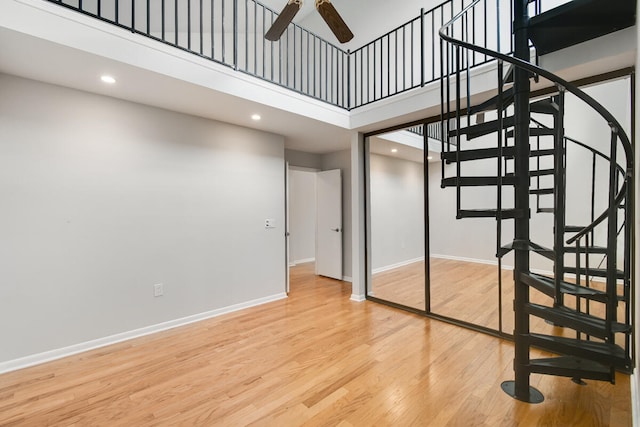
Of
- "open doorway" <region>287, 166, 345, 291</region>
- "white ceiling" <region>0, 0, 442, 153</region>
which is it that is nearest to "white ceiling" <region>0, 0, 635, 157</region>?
"white ceiling" <region>0, 0, 442, 153</region>

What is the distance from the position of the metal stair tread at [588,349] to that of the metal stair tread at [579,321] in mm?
122

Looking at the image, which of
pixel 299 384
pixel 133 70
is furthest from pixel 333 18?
pixel 299 384

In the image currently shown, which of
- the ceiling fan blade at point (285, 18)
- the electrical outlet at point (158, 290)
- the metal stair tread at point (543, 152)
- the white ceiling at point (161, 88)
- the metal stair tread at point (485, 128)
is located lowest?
the electrical outlet at point (158, 290)

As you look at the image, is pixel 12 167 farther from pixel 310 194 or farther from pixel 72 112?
pixel 310 194

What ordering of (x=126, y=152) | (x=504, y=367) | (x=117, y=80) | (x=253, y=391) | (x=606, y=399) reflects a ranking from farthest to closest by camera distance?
(x=126, y=152), (x=117, y=80), (x=504, y=367), (x=253, y=391), (x=606, y=399)

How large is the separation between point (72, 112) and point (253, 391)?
2972 millimetres

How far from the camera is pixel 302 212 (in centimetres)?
714

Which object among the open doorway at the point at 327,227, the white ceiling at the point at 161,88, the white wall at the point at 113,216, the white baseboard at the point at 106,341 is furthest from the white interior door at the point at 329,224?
the white baseboard at the point at 106,341

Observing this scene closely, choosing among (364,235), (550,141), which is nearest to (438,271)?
(364,235)

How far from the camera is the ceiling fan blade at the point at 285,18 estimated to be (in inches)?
76.0

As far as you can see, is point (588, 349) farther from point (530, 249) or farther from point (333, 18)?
point (333, 18)

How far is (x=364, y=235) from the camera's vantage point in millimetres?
4242

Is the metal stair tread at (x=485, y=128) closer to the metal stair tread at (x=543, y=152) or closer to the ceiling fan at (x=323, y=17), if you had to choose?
the metal stair tread at (x=543, y=152)

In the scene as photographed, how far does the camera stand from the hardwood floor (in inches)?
72.2
